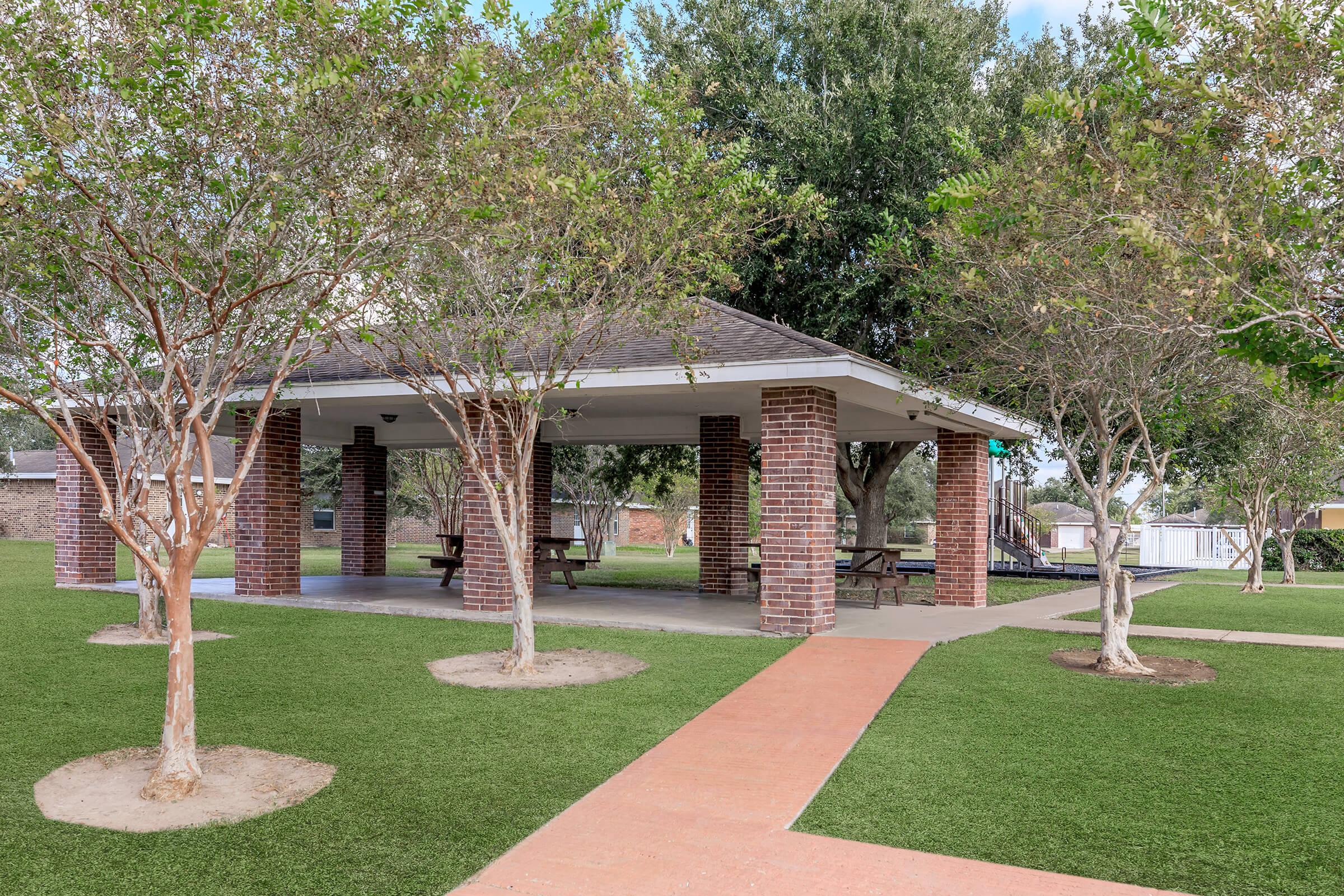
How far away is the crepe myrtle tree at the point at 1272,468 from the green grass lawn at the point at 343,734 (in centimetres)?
1239

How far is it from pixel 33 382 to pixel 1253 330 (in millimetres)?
11944

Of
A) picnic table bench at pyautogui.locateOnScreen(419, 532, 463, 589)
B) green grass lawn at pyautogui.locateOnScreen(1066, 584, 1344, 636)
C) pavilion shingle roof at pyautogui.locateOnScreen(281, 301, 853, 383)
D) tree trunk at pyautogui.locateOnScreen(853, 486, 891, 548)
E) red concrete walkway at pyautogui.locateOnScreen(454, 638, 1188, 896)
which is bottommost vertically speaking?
green grass lawn at pyautogui.locateOnScreen(1066, 584, 1344, 636)

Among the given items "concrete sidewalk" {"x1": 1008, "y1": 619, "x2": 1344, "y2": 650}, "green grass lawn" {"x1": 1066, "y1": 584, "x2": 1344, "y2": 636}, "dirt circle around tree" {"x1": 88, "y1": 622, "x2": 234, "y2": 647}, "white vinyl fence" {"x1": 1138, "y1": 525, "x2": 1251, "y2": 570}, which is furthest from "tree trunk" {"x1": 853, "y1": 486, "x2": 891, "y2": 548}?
"white vinyl fence" {"x1": 1138, "y1": 525, "x2": 1251, "y2": 570}

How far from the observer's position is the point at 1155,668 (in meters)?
9.52

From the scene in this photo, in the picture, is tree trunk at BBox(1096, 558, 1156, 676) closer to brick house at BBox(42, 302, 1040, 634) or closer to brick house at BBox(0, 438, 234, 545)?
brick house at BBox(42, 302, 1040, 634)

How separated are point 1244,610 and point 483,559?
1194 centimetres

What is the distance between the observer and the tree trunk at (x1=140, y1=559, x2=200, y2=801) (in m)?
5.31

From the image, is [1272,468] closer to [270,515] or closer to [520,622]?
[520,622]

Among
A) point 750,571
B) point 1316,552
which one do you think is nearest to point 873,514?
point 750,571

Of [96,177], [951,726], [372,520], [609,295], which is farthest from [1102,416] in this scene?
[372,520]

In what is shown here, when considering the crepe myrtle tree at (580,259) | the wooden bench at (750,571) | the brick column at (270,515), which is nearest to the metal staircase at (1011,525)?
the wooden bench at (750,571)

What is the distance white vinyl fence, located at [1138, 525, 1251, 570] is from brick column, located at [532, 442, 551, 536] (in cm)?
2454

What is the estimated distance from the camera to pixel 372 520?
20.7 m

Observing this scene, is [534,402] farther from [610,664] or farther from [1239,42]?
[1239,42]
